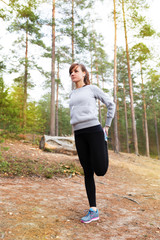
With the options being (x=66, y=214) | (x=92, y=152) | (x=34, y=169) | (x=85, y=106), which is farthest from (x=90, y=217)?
(x=34, y=169)

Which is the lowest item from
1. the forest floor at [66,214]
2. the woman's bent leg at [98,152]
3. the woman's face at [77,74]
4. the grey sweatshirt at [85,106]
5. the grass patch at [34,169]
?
the forest floor at [66,214]

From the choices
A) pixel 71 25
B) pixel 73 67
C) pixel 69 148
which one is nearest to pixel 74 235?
pixel 73 67

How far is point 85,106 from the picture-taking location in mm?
2785

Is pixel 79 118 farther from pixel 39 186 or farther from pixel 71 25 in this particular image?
pixel 71 25

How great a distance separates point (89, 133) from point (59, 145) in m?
7.98

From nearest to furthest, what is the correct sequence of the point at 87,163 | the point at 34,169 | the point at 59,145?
the point at 87,163, the point at 34,169, the point at 59,145

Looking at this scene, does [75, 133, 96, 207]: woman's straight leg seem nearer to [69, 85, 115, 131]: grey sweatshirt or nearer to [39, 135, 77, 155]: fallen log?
[69, 85, 115, 131]: grey sweatshirt

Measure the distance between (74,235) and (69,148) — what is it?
8.10 metres

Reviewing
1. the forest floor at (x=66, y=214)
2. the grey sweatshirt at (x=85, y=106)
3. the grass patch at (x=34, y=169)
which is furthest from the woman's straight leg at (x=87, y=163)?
the grass patch at (x=34, y=169)

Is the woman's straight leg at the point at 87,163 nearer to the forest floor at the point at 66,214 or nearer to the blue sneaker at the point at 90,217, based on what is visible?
the blue sneaker at the point at 90,217

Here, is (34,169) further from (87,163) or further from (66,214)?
(87,163)

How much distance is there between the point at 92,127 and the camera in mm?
2764

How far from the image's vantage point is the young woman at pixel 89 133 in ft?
8.93

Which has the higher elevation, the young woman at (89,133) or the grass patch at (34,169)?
the young woman at (89,133)
